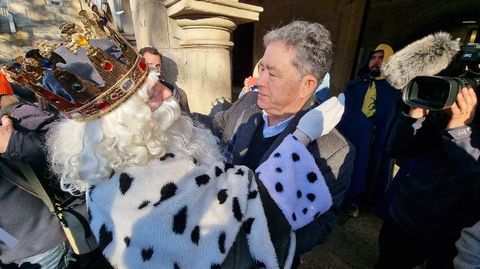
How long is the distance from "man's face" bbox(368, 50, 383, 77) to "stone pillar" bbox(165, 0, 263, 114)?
54.0 inches

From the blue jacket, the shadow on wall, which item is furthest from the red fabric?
the blue jacket

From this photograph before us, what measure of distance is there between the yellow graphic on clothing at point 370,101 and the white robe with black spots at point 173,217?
229cm

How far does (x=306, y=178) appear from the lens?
924 millimetres

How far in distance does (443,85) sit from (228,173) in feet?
3.57

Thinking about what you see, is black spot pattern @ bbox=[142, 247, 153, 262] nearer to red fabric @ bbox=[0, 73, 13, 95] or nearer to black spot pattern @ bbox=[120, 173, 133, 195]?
black spot pattern @ bbox=[120, 173, 133, 195]

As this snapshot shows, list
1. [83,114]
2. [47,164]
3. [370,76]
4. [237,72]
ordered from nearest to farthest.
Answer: [83,114] < [47,164] < [370,76] < [237,72]

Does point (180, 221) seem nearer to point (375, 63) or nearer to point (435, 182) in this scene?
point (435, 182)

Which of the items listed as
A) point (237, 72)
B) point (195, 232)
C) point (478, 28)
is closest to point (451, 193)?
point (195, 232)

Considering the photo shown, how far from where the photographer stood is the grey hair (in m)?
1.25

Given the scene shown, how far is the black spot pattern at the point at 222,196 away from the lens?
0.82 m

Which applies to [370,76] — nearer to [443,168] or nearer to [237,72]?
[443,168]

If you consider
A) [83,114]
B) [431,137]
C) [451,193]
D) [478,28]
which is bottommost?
[451,193]

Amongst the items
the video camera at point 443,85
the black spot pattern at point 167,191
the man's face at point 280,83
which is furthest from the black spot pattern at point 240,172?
the video camera at point 443,85

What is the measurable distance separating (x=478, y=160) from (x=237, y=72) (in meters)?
4.89
